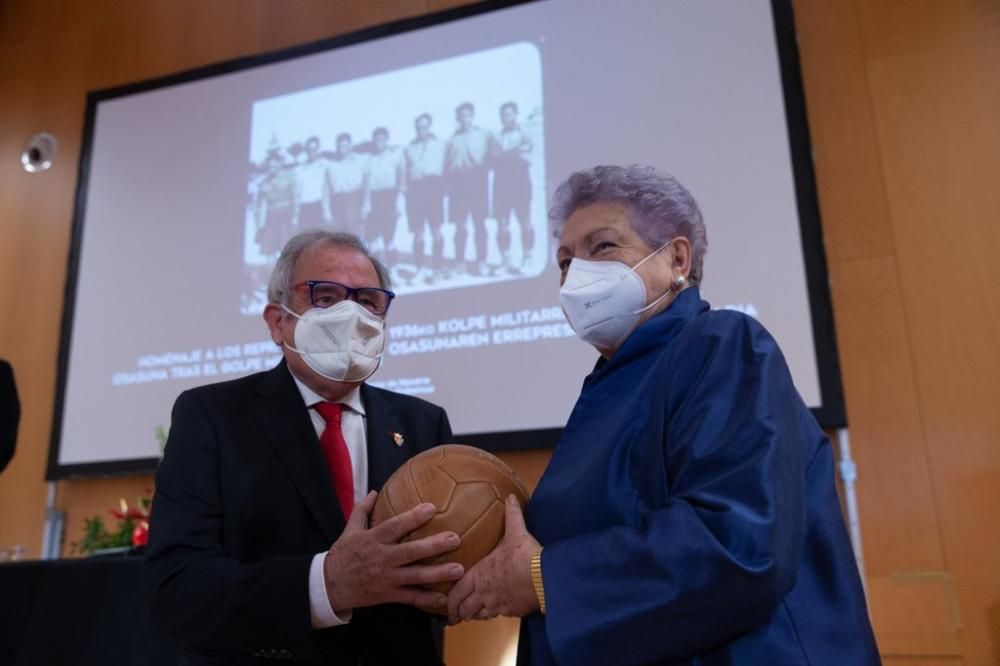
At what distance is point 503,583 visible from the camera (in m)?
1.36

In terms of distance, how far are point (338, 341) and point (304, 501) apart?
0.41 meters

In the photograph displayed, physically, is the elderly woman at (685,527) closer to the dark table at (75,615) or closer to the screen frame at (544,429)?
the dark table at (75,615)

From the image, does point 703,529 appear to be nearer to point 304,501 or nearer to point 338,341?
point 304,501

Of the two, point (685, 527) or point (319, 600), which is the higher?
point (685, 527)

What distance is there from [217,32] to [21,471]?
312 cm

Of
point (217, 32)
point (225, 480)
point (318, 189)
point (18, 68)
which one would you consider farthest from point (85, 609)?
point (18, 68)

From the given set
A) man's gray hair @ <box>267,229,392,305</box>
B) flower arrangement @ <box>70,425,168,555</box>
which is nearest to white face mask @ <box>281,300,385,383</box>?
man's gray hair @ <box>267,229,392,305</box>

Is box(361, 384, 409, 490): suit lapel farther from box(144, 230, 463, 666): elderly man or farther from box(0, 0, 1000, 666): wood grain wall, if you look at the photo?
box(0, 0, 1000, 666): wood grain wall

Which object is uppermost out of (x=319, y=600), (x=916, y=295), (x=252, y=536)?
(x=916, y=295)

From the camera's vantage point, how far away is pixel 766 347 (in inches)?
52.9

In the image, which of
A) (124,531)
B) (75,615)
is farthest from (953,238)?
(124,531)

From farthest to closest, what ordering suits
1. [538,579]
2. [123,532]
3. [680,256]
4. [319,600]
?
1. [123,532]
2. [680,256]
3. [319,600]
4. [538,579]

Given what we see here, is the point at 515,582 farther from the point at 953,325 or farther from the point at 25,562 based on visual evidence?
the point at 953,325

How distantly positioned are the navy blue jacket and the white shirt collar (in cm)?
78
